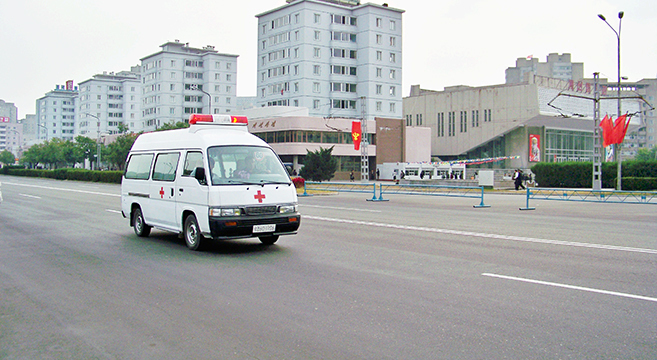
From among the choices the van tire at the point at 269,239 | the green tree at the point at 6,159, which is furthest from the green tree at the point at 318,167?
the green tree at the point at 6,159

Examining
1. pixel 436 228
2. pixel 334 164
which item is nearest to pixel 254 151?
pixel 436 228

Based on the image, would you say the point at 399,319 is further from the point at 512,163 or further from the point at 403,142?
the point at 512,163

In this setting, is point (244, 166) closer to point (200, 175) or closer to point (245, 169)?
point (245, 169)

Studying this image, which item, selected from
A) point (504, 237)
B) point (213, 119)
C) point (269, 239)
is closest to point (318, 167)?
point (504, 237)

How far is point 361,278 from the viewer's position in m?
7.77

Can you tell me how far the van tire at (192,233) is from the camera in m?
10.1

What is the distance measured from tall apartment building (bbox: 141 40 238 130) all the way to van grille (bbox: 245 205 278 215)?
100436 mm

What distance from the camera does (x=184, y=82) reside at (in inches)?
4336

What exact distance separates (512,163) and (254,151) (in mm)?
86851

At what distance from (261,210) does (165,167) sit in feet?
8.94

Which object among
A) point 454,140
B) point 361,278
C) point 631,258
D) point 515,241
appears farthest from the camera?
point 454,140

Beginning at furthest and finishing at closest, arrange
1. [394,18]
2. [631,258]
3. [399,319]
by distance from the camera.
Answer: [394,18]
[631,258]
[399,319]

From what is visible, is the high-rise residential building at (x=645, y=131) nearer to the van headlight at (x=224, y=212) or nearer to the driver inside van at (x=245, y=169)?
the driver inside van at (x=245, y=169)

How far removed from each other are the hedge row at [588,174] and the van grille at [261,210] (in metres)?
35.2
